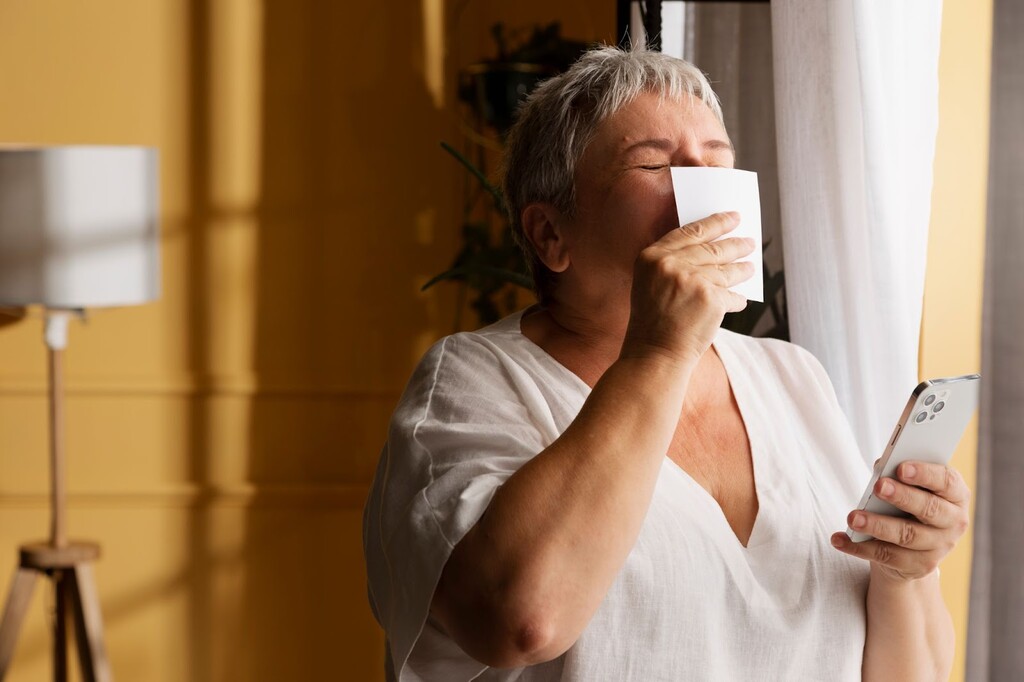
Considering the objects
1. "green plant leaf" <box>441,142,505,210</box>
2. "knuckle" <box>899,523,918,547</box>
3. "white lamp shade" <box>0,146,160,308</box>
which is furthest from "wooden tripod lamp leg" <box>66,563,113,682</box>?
"knuckle" <box>899,523,918,547</box>

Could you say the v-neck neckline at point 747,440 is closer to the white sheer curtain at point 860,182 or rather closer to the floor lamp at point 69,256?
the white sheer curtain at point 860,182

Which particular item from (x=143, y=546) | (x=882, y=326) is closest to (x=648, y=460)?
(x=882, y=326)

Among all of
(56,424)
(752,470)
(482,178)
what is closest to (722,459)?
(752,470)

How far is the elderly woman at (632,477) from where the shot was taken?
917 millimetres

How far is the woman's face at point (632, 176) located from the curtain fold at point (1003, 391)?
47 cm

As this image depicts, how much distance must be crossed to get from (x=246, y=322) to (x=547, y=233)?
1627 mm

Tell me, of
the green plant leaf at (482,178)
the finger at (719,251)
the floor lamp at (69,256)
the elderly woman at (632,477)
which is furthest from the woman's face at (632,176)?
the floor lamp at (69,256)

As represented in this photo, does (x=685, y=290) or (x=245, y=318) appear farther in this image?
(x=245, y=318)

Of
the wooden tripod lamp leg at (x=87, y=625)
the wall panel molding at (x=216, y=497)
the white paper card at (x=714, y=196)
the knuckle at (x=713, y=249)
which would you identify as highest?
the white paper card at (x=714, y=196)

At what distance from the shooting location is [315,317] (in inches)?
105

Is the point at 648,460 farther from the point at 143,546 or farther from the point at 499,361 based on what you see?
the point at 143,546

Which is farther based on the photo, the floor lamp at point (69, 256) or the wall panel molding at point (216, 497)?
the wall panel molding at point (216, 497)

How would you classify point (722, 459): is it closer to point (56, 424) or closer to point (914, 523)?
point (914, 523)

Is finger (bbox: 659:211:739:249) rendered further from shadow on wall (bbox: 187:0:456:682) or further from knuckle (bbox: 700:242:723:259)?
shadow on wall (bbox: 187:0:456:682)
